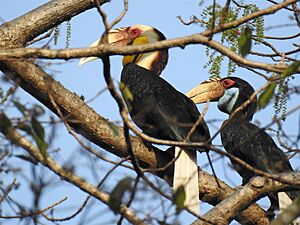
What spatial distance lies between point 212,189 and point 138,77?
1033mm

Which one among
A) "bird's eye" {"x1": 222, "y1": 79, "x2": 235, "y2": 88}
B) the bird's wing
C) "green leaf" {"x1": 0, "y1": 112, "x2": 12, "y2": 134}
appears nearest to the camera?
"green leaf" {"x1": 0, "y1": 112, "x2": 12, "y2": 134}

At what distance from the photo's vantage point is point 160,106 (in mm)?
4738

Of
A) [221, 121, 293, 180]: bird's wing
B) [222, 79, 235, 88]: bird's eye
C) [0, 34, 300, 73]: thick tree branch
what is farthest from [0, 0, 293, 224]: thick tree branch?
[222, 79, 235, 88]: bird's eye

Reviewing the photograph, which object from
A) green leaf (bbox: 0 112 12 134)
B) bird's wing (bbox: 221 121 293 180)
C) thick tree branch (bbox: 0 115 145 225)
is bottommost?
thick tree branch (bbox: 0 115 145 225)

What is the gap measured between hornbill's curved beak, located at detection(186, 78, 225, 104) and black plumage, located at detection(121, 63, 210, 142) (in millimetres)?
952

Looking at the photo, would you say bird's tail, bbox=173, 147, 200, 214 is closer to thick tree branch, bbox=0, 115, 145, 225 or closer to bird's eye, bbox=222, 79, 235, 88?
thick tree branch, bbox=0, 115, 145, 225

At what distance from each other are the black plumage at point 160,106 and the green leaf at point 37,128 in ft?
6.31

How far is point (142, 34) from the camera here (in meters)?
5.99

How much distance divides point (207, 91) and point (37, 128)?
151 inches

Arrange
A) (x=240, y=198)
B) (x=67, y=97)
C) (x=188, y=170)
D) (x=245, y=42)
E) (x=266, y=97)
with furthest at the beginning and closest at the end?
(x=188, y=170) < (x=67, y=97) < (x=240, y=198) < (x=245, y=42) < (x=266, y=97)

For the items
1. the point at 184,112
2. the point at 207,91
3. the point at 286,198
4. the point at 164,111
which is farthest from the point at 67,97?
the point at 207,91

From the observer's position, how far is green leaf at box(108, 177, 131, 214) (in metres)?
2.43

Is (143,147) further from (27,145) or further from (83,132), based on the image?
(27,145)

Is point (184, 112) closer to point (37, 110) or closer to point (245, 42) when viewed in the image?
point (245, 42)
